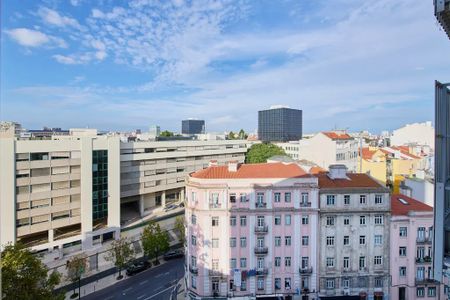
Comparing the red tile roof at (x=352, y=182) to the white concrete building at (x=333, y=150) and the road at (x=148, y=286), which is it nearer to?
the road at (x=148, y=286)

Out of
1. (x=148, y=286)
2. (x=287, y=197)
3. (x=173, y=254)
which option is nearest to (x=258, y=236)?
(x=287, y=197)

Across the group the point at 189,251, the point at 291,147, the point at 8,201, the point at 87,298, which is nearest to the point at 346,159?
the point at 291,147

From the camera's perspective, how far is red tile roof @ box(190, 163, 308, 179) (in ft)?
110

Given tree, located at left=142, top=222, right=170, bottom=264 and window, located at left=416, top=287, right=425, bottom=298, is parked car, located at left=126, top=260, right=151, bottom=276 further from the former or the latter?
window, located at left=416, top=287, right=425, bottom=298

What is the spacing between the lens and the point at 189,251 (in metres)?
33.7

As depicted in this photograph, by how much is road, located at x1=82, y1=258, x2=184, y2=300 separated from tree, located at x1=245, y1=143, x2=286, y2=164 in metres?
50.2

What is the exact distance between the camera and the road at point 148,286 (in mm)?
37750

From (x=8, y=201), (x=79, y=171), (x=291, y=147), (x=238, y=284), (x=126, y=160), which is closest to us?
(x=238, y=284)

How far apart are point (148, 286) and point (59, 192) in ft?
63.9

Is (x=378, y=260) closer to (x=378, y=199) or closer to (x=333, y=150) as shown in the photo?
(x=378, y=199)

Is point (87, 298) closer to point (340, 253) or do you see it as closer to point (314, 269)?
point (314, 269)

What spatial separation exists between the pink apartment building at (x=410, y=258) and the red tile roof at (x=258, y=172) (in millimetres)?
9914

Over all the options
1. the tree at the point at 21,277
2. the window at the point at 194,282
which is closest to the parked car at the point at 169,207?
the window at the point at 194,282

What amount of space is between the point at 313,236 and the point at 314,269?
121 inches
